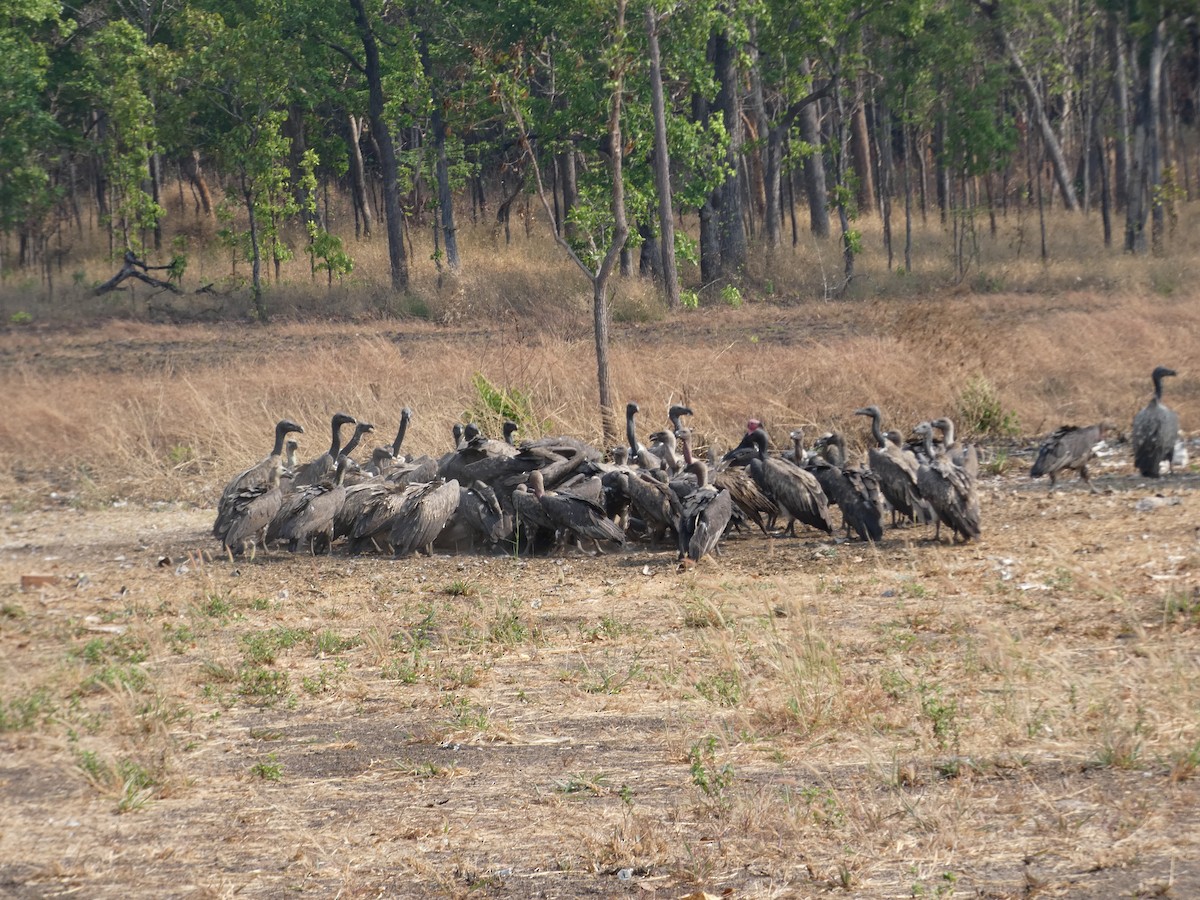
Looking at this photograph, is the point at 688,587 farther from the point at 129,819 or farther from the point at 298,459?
the point at 298,459

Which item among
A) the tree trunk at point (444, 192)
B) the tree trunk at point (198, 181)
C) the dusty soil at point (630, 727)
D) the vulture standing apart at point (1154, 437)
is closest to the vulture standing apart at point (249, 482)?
the dusty soil at point (630, 727)

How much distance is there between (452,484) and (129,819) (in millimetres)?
5356

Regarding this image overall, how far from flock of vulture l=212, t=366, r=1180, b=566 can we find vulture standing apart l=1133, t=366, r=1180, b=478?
0.04 feet

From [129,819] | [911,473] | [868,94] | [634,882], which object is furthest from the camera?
[868,94]

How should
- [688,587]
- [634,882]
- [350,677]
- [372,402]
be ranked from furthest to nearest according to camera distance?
[372,402] < [688,587] < [350,677] < [634,882]

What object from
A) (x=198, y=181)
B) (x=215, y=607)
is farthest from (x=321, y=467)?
(x=198, y=181)

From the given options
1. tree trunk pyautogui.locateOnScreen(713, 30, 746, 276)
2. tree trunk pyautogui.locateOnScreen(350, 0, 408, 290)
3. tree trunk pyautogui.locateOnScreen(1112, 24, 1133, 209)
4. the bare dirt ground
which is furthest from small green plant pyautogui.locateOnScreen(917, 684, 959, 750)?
tree trunk pyautogui.locateOnScreen(1112, 24, 1133, 209)

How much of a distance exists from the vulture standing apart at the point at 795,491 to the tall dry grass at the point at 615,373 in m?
2.89

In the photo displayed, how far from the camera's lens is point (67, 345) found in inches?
1004

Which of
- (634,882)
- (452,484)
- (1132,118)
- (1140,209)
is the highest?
(1132,118)

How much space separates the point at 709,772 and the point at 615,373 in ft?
31.6

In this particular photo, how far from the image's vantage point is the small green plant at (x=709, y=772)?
511 centimetres

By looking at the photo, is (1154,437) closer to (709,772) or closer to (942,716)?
(942,716)

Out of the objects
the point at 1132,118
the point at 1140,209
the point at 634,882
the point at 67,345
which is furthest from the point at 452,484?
the point at 1132,118
